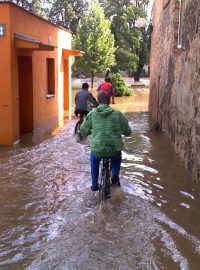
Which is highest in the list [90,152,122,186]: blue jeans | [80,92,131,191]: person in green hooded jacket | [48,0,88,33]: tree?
[48,0,88,33]: tree

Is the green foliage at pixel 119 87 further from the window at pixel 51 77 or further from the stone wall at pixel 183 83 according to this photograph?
the stone wall at pixel 183 83

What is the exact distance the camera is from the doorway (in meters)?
13.0

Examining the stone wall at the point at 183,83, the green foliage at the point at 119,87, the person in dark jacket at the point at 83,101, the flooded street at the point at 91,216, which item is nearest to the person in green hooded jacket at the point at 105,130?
the flooded street at the point at 91,216

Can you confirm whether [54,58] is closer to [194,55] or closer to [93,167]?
[194,55]

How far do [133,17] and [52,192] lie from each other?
3988cm

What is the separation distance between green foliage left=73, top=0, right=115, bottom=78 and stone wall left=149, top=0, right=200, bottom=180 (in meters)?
19.9

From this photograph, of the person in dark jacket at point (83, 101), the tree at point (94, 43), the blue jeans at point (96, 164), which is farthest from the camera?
the tree at point (94, 43)

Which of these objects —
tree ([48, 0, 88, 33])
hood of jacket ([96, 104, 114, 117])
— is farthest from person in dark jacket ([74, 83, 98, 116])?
tree ([48, 0, 88, 33])

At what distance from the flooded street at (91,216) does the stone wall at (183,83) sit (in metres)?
0.63

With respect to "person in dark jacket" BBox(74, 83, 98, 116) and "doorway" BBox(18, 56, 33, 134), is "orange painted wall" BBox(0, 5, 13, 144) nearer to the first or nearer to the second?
"person in dark jacket" BBox(74, 83, 98, 116)

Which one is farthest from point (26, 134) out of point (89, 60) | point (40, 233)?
point (89, 60)

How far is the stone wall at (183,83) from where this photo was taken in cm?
788

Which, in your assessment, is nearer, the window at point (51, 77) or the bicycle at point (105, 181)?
the bicycle at point (105, 181)

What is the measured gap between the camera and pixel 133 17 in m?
44.4
